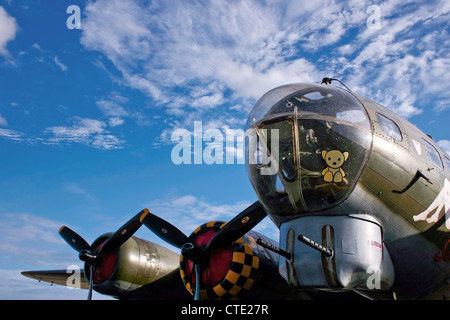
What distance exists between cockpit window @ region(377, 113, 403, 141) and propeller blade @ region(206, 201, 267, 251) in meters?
4.10

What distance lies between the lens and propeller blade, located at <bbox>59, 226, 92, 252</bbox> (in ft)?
44.6

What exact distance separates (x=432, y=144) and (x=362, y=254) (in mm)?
2988

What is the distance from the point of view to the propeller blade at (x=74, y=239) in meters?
13.6

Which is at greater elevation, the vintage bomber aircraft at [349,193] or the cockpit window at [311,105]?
the cockpit window at [311,105]

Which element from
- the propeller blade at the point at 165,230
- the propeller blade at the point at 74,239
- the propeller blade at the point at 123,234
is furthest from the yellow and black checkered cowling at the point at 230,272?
the propeller blade at the point at 74,239

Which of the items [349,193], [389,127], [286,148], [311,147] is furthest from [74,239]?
[389,127]

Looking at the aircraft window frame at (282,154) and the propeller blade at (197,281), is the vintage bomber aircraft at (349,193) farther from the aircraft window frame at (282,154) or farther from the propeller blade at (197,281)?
the propeller blade at (197,281)

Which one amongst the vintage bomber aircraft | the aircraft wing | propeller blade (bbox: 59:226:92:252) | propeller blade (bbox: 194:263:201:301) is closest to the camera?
the vintage bomber aircraft

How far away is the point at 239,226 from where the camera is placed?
9766 mm

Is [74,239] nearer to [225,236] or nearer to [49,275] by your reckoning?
[49,275]

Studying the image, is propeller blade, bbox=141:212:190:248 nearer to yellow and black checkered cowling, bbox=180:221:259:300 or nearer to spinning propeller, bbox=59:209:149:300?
spinning propeller, bbox=59:209:149:300

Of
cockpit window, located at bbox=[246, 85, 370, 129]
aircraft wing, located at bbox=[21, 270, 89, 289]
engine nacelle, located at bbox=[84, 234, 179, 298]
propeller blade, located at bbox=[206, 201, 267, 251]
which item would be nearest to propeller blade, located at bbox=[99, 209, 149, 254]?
engine nacelle, located at bbox=[84, 234, 179, 298]

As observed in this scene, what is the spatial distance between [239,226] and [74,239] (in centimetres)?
713

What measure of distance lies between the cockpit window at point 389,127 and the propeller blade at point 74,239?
10657 mm
